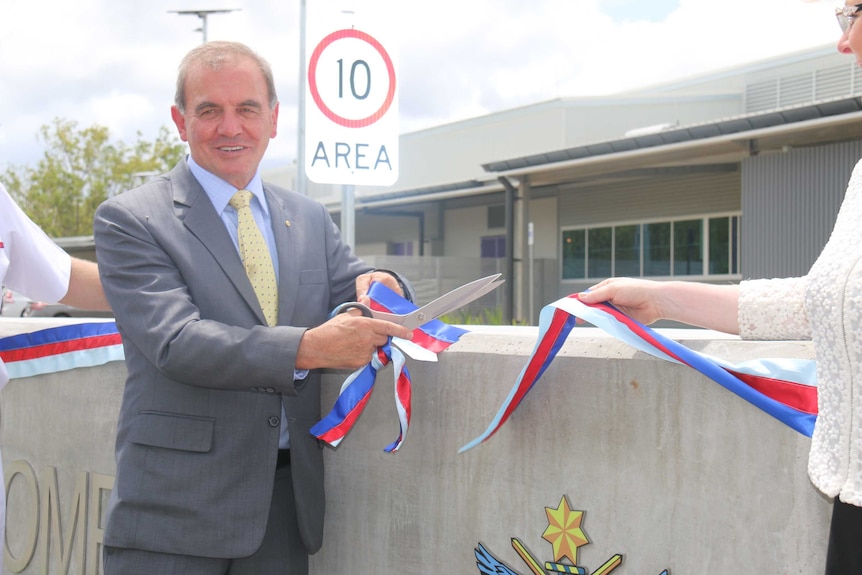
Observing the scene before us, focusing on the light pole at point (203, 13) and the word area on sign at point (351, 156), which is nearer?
the word area on sign at point (351, 156)

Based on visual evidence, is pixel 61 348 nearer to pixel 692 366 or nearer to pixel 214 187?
pixel 214 187

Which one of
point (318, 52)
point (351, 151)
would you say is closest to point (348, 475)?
point (351, 151)

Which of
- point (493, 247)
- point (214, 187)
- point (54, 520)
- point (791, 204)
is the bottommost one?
point (54, 520)

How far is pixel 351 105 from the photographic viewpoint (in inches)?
186

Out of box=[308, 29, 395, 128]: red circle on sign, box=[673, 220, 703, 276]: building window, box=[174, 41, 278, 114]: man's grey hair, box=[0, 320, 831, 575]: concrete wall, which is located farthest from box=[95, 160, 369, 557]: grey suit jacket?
box=[673, 220, 703, 276]: building window

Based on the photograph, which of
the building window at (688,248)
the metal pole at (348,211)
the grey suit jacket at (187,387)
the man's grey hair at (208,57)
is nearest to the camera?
the grey suit jacket at (187,387)

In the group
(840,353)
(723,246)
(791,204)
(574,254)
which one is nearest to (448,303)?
(840,353)

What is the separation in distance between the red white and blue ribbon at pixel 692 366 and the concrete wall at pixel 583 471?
0.16 feet

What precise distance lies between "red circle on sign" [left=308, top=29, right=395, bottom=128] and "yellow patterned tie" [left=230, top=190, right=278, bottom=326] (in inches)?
79.4

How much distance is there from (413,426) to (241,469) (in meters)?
0.60

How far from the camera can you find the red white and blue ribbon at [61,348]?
13.0 ft

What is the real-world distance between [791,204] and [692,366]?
15.0 metres

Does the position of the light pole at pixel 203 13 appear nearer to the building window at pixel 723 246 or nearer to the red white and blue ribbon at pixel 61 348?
the building window at pixel 723 246

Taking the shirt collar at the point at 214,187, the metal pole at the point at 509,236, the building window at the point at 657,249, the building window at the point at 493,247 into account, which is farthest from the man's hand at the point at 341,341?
the building window at the point at 493,247
